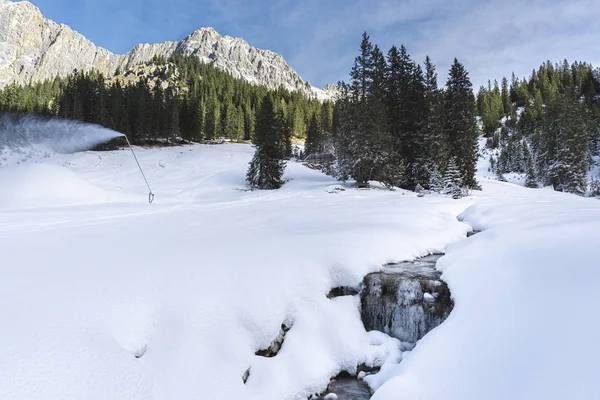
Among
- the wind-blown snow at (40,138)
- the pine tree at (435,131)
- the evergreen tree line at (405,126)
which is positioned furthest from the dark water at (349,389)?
the wind-blown snow at (40,138)

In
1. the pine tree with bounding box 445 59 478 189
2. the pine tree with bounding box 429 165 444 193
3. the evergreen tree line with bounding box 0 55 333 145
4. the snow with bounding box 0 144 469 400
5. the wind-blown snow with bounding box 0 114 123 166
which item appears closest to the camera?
the snow with bounding box 0 144 469 400

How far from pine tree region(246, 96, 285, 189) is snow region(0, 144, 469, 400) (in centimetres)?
1951

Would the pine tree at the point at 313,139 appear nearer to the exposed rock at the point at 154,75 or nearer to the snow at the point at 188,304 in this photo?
the exposed rock at the point at 154,75

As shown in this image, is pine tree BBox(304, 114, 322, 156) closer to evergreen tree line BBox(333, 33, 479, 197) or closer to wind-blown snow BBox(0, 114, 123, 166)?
evergreen tree line BBox(333, 33, 479, 197)

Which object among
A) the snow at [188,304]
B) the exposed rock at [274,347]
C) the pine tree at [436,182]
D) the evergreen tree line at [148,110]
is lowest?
the exposed rock at [274,347]

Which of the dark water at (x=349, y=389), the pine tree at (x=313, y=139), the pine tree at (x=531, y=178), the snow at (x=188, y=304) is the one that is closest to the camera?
the snow at (x=188, y=304)

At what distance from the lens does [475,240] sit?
359 inches

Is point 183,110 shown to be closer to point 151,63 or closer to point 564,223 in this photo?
point 151,63

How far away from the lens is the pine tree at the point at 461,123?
31.1m

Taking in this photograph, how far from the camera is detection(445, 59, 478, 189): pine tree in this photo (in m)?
31.1

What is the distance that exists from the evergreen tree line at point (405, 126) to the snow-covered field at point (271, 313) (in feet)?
53.4

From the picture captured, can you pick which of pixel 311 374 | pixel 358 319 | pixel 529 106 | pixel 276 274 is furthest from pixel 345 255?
pixel 529 106

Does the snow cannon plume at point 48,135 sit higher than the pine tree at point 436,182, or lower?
higher

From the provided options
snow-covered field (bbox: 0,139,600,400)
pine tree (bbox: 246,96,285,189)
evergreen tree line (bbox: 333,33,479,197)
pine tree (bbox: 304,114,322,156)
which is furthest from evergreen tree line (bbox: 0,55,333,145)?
snow-covered field (bbox: 0,139,600,400)
